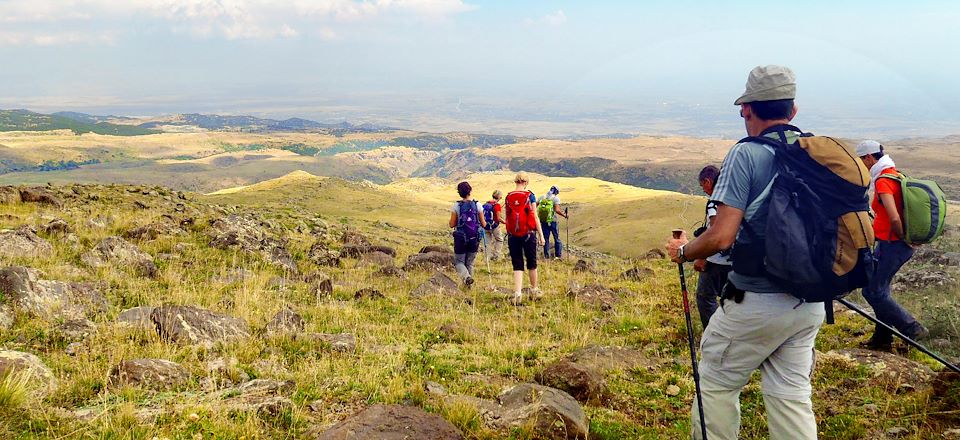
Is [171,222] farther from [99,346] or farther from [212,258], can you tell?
[99,346]

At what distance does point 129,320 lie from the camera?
22.1 ft

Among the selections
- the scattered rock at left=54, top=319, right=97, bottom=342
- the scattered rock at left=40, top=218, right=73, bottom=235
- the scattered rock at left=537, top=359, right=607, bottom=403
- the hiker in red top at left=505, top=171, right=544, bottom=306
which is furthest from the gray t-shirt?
the scattered rock at left=40, top=218, right=73, bottom=235

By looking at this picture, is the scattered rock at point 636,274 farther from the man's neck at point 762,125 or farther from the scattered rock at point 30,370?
the scattered rock at point 30,370

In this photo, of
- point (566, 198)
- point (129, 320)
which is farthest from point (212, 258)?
point (566, 198)

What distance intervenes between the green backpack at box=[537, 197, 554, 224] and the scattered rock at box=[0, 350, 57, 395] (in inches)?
529

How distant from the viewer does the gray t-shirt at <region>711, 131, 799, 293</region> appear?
3451 mm

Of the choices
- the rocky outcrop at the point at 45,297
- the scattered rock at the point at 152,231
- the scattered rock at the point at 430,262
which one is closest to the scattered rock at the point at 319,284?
the scattered rock at the point at 430,262

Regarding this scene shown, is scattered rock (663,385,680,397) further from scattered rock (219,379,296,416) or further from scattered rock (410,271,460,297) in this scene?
scattered rock (410,271,460,297)

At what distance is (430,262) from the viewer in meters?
15.5

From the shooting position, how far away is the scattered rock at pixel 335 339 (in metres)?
6.83

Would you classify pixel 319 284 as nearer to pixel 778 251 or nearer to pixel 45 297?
pixel 45 297

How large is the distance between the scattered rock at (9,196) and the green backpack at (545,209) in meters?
15.9

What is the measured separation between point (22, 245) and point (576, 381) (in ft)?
35.0

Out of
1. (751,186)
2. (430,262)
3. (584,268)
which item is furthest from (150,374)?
(584,268)
